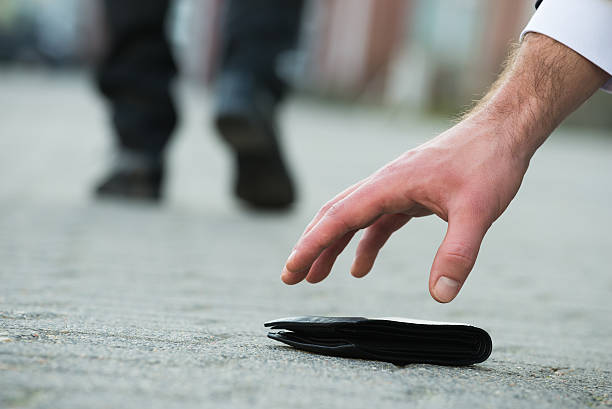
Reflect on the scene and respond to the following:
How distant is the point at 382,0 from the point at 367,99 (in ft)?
12.9

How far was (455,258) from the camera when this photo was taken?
1507mm

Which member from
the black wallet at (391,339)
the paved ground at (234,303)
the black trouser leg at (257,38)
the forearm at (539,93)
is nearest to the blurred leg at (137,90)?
the paved ground at (234,303)

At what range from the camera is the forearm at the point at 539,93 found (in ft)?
5.32

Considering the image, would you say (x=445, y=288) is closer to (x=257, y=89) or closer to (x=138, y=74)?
(x=257, y=89)

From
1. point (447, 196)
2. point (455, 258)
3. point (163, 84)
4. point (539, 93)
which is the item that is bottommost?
point (455, 258)

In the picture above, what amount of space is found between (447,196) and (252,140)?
274 cm

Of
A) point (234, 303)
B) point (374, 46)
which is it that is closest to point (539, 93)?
point (234, 303)

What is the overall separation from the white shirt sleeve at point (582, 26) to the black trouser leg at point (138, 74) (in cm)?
312

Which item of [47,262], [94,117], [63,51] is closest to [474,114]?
[47,262]

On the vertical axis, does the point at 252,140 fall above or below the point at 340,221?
above

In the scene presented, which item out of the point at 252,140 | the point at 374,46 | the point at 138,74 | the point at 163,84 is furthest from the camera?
the point at 374,46

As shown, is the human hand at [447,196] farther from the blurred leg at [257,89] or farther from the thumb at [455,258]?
the blurred leg at [257,89]

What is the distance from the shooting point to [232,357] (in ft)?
5.25

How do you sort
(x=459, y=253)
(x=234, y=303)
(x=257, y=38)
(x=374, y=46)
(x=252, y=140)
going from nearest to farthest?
(x=459, y=253) → (x=234, y=303) → (x=252, y=140) → (x=257, y=38) → (x=374, y=46)
